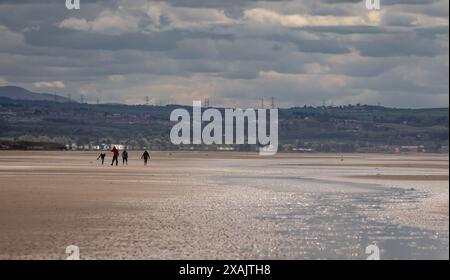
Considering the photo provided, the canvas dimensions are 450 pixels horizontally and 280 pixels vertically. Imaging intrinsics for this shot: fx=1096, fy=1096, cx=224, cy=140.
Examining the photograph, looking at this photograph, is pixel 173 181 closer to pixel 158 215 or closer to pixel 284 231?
pixel 158 215

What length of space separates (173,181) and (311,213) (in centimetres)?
1985

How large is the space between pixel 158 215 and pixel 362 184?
2024cm

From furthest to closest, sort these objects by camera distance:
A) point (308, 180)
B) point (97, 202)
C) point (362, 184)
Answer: point (308, 180), point (362, 184), point (97, 202)

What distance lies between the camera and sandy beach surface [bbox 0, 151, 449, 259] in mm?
24203

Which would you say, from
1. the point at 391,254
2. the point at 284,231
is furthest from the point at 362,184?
the point at 391,254

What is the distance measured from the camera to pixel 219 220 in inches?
1216

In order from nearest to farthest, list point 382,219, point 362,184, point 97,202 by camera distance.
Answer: point 382,219 → point 97,202 → point 362,184

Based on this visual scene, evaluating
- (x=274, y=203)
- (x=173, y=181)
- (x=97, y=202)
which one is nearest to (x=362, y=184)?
(x=173, y=181)

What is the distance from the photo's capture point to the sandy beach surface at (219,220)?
24.2 meters

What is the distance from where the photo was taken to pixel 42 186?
44500 millimetres

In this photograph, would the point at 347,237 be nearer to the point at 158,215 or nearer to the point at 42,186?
the point at 158,215

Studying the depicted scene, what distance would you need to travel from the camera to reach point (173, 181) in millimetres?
52469
